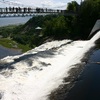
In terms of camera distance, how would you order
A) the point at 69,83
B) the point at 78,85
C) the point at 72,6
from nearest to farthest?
the point at 78,85 → the point at 69,83 → the point at 72,6

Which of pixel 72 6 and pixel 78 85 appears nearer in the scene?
pixel 78 85

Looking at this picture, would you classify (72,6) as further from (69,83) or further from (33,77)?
(69,83)

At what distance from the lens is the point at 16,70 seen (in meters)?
21.4

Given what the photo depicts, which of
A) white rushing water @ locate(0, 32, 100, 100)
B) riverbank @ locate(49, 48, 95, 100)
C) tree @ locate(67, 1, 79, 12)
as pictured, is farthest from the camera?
tree @ locate(67, 1, 79, 12)

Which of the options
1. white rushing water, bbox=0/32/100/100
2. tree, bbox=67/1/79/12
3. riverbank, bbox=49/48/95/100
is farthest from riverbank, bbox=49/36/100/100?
tree, bbox=67/1/79/12

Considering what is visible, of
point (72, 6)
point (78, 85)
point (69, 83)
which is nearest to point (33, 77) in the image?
point (69, 83)

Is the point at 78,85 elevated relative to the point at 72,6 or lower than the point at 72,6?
lower

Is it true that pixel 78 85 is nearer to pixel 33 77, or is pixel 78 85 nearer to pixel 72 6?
pixel 33 77

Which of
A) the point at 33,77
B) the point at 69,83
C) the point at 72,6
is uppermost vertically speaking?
the point at 72,6

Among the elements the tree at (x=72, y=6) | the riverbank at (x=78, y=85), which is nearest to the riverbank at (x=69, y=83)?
the riverbank at (x=78, y=85)

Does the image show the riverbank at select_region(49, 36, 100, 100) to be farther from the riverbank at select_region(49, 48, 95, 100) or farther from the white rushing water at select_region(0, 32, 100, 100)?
the white rushing water at select_region(0, 32, 100, 100)

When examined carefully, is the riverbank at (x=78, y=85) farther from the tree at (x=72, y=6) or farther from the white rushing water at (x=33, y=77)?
the tree at (x=72, y=6)

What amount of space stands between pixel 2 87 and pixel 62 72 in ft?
17.3

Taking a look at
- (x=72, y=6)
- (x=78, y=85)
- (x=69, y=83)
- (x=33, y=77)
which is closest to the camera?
(x=78, y=85)
